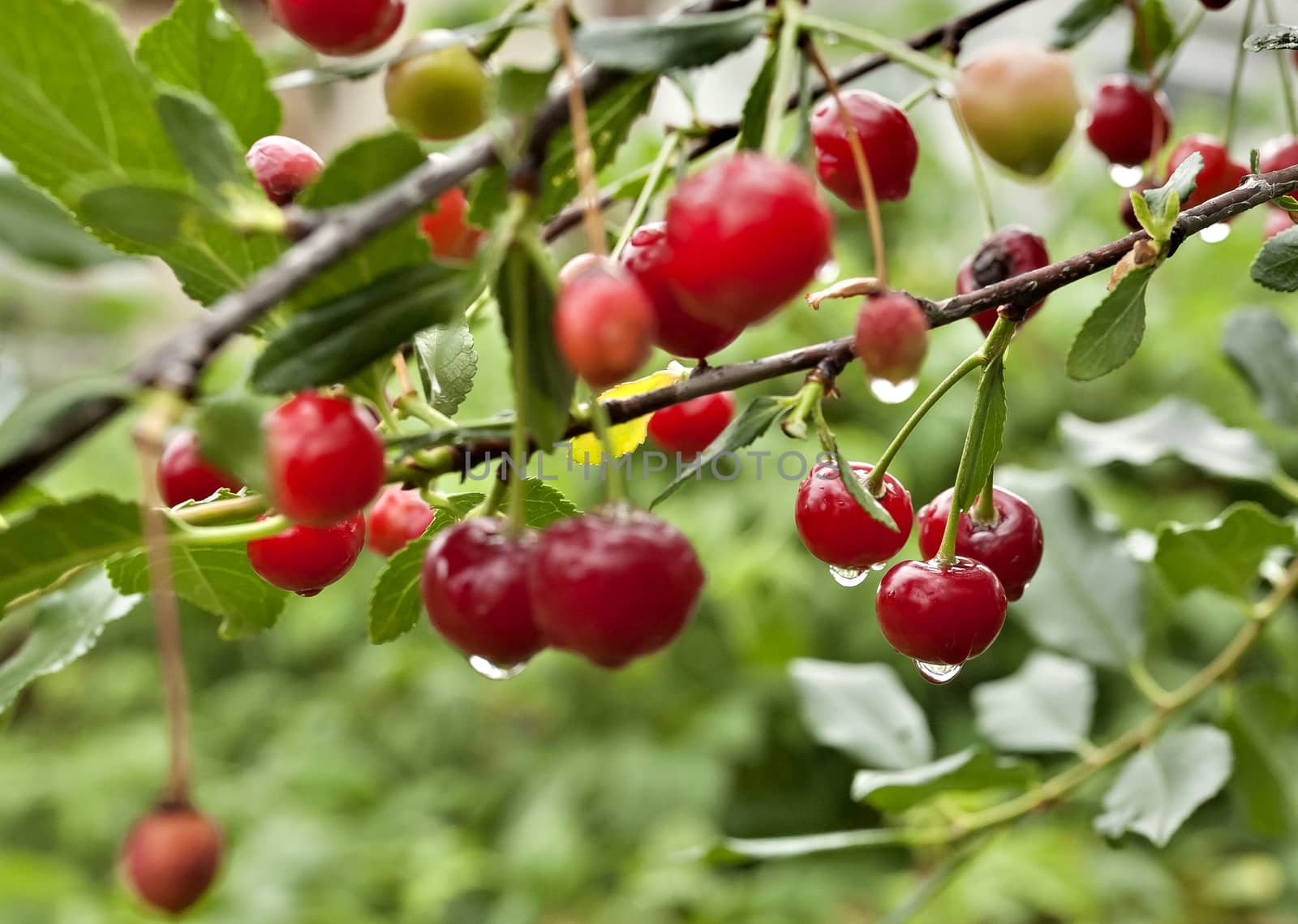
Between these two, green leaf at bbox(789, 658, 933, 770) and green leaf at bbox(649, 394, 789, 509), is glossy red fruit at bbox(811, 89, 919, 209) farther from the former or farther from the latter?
green leaf at bbox(789, 658, 933, 770)

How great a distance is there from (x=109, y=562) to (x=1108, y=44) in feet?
9.86

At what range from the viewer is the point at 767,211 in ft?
0.78

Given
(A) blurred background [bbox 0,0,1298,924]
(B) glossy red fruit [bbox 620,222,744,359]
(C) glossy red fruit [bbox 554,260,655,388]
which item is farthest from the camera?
(A) blurred background [bbox 0,0,1298,924]

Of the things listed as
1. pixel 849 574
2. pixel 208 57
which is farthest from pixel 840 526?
pixel 208 57

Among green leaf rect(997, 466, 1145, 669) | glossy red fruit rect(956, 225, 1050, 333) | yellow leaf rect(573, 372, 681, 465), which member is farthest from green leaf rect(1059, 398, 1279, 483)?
yellow leaf rect(573, 372, 681, 465)

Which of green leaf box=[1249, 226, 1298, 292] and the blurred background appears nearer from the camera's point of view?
green leaf box=[1249, 226, 1298, 292]

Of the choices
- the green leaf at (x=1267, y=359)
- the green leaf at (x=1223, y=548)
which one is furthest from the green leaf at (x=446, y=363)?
the green leaf at (x=1267, y=359)

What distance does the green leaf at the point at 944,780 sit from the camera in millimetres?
614

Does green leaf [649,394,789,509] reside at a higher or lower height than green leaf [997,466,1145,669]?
higher

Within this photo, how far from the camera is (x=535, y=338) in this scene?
0.27 m

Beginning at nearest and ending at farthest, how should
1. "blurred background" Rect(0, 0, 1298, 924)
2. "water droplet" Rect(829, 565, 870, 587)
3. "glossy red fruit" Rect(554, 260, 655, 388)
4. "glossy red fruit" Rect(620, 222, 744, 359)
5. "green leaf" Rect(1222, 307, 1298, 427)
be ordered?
"glossy red fruit" Rect(554, 260, 655, 388), "glossy red fruit" Rect(620, 222, 744, 359), "water droplet" Rect(829, 565, 870, 587), "green leaf" Rect(1222, 307, 1298, 427), "blurred background" Rect(0, 0, 1298, 924)

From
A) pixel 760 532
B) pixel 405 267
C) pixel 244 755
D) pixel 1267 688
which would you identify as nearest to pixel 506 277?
pixel 405 267

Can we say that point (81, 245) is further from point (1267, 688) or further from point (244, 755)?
point (244, 755)

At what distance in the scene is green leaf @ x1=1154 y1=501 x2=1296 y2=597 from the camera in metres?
0.60
